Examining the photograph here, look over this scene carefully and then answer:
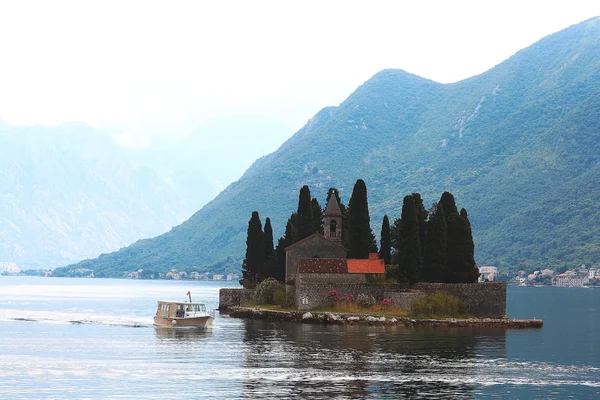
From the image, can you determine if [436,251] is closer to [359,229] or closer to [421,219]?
[421,219]

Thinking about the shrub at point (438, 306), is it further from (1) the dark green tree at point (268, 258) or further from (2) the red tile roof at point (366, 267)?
(1) the dark green tree at point (268, 258)

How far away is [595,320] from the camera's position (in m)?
124

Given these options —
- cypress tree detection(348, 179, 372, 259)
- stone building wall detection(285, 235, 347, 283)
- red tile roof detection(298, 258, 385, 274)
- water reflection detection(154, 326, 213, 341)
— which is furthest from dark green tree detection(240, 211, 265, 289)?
water reflection detection(154, 326, 213, 341)

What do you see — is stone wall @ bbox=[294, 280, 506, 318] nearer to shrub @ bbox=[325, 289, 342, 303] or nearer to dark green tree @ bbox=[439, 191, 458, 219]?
shrub @ bbox=[325, 289, 342, 303]

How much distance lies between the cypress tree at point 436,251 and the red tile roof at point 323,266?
7593 millimetres

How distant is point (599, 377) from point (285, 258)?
58403 millimetres

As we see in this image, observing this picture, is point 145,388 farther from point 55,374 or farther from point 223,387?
point 55,374

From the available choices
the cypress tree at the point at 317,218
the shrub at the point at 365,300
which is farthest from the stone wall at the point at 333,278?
the cypress tree at the point at 317,218

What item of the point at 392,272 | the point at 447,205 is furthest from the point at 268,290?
the point at 447,205

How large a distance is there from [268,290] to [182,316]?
15.0 m

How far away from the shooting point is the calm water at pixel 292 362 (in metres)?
55.6

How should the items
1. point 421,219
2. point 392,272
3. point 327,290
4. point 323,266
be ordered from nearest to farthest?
point 327,290 < point 323,266 < point 392,272 < point 421,219

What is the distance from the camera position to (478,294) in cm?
9944

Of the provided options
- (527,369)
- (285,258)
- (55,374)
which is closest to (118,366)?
(55,374)
